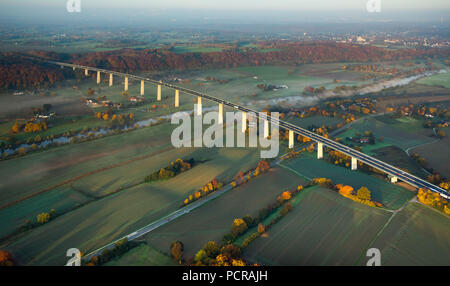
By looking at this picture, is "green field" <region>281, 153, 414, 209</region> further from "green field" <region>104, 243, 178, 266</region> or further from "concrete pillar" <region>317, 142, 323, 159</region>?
"green field" <region>104, 243, 178, 266</region>

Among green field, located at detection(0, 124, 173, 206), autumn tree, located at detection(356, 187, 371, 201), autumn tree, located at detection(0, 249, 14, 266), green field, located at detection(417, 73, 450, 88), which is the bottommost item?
autumn tree, located at detection(0, 249, 14, 266)

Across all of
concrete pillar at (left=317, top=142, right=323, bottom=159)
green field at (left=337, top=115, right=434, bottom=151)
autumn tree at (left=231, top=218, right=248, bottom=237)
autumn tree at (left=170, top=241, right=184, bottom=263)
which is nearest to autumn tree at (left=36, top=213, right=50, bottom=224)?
autumn tree at (left=170, top=241, right=184, bottom=263)

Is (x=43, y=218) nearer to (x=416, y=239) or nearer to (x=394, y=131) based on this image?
(x=416, y=239)

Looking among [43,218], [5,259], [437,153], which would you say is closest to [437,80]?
[437,153]

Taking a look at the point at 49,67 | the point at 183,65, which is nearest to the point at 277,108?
the point at 183,65

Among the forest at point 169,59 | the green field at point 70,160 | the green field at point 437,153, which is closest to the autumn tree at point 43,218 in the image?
the green field at point 70,160

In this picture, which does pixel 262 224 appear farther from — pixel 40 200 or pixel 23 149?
pixel 23 149
